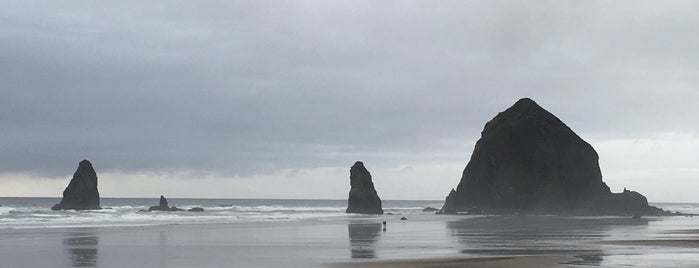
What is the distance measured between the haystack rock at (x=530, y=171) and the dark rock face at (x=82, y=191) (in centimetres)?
5794

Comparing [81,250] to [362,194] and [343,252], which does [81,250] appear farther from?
[362,194]

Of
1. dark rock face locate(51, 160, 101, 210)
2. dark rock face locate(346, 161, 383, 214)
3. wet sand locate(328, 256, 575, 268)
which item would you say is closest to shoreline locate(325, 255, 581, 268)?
wet sand locate(328, 256, 575, 268)

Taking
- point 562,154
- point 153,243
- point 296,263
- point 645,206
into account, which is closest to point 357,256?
point 296,263

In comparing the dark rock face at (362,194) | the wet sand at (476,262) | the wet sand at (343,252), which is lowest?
the wet sand at (476,262)

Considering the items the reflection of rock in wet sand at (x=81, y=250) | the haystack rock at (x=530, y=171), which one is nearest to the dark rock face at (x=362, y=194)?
the haystack rock at (x=530, y=171)

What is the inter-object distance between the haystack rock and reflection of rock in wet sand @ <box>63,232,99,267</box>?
3429 inches

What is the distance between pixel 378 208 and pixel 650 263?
10434cm

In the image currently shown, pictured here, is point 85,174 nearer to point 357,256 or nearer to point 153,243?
point 153,243

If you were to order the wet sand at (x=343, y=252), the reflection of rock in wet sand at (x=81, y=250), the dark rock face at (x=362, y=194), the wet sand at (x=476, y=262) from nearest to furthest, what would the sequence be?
the wet sand at (x=476, y=262), the wet sand at (x=343, y=252), the reflection of rock in wet sand at (x=81, y=250), the dark rock face at (x=362, y=194)

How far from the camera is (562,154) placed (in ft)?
429

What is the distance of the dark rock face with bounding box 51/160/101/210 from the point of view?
12612 cm

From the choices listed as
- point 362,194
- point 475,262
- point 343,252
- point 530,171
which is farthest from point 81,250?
point 530,171

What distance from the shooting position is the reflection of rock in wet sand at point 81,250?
29.4m

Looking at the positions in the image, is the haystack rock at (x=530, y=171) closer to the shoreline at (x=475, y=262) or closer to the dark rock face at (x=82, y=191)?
the dark rock face at (x=82, y=191)
